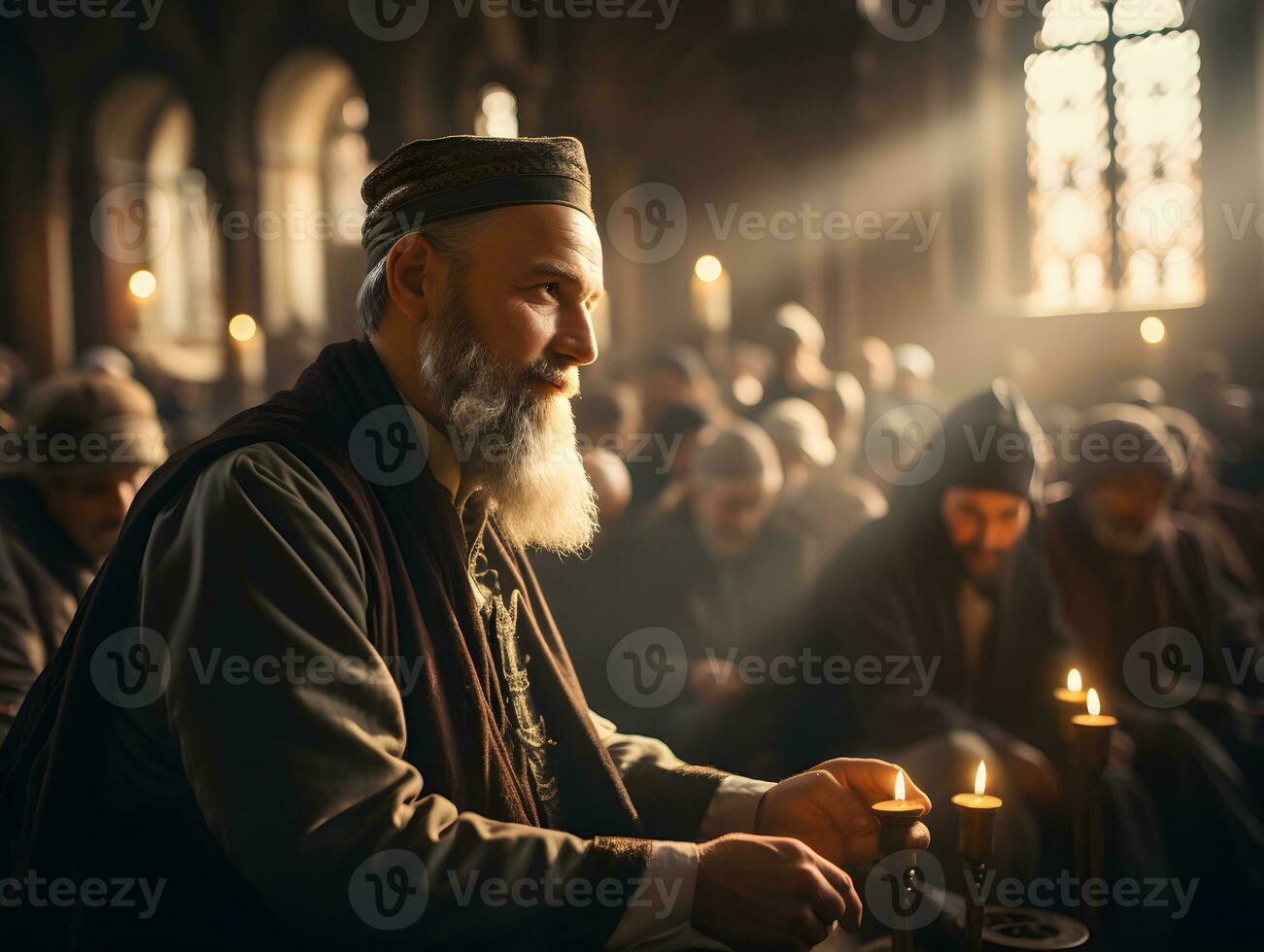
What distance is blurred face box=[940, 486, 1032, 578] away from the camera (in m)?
4.03

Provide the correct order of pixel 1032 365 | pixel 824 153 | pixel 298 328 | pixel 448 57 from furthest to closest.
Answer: pixel 298 328 → pixel 448 57 → pixel 1032 365 → pixel 824 153

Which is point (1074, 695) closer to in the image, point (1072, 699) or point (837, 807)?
Result: point (1072, 699)

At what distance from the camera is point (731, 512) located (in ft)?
16.0

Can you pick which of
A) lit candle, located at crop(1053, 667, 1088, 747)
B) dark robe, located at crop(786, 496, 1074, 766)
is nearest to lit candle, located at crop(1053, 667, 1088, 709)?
lit candle, located at crop(1053, 667, 1088, 747)

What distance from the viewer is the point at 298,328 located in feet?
53.1

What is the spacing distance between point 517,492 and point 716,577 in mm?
2927

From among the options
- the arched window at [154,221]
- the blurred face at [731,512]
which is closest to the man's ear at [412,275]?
the blurred face at [731,512]

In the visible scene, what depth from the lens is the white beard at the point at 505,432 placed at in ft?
6.69

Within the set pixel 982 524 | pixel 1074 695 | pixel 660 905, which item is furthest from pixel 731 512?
pixel 660 905

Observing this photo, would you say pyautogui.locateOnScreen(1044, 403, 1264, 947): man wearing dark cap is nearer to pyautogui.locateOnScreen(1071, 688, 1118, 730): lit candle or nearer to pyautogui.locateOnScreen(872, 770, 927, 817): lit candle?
pyautogui.locateOnScreen(1071, 688, 1118, 730): lit candle

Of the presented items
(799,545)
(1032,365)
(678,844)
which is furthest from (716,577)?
Answer: (1032,365)

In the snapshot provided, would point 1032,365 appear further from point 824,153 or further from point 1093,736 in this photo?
point 1093,736

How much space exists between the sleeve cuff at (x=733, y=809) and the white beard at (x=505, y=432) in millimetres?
581

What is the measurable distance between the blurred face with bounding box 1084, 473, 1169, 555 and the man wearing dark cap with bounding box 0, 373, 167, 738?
343 cm
